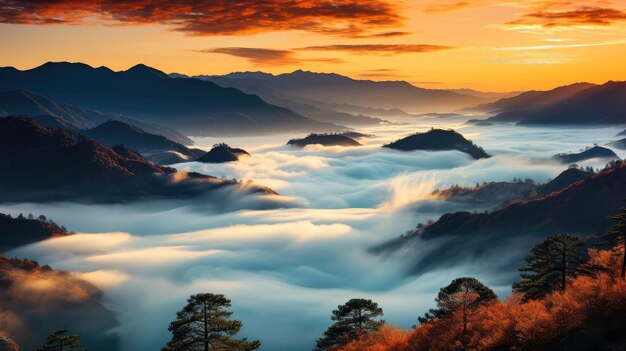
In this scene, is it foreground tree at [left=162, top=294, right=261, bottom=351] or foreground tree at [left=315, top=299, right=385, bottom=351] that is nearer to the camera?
foreground tree at [left=162, top=294, right=261, bottom=351]

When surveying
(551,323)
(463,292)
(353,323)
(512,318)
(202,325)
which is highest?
(353,323)

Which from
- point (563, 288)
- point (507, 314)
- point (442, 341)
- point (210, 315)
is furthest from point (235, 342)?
point (563, 288)

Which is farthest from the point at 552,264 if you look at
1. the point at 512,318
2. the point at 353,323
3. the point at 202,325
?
the point at 202,325

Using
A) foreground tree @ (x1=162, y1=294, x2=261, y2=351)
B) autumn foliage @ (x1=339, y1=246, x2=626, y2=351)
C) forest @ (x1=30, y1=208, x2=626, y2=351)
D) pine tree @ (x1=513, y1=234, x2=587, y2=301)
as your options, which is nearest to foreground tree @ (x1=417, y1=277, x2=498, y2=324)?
forest @ (x1=30, y1=208, x2=626, y2=351)

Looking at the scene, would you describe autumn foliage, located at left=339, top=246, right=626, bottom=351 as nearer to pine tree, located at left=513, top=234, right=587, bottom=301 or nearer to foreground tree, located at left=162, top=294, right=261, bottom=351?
pine tree, located at left=513, top=234, right=587, bottom=301

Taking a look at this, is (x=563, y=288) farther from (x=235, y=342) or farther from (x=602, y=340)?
(x=235, y=342)

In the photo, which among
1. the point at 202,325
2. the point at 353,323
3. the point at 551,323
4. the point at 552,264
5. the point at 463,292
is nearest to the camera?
the point at 551,323

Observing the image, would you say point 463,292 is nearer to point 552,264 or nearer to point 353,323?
point 552,264

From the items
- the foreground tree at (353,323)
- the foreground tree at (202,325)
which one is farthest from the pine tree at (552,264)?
the foreground tree at (202,325)

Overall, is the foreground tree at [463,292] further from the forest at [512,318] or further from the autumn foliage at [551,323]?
the autumn foliage at [551,323]
